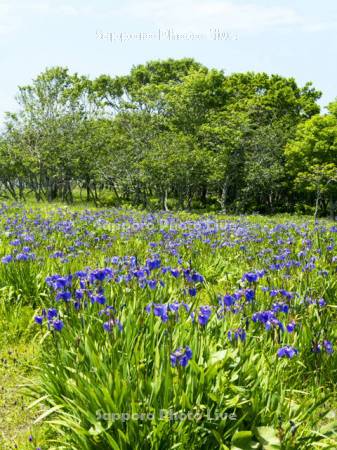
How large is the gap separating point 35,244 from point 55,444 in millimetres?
4301

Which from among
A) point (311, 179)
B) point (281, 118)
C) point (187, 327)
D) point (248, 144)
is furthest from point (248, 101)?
point (187, 327)

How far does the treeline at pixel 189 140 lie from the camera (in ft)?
95.2

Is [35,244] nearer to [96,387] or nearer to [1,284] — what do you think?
[1,284]

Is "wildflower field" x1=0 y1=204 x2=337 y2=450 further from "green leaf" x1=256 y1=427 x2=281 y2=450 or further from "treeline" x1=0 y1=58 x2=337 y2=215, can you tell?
"treeline" x1=0 y1=58 x2=337 y2=215

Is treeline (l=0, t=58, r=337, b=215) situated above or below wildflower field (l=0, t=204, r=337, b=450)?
above

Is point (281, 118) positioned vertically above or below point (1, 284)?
above

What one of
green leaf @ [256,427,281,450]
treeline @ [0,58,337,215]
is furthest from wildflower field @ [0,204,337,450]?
treeline @ [0,58,337,215]

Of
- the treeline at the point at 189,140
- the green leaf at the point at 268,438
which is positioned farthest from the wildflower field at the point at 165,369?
the treeline at the point at 189,140

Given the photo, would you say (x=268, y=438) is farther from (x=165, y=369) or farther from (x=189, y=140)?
(x=189, y=140)

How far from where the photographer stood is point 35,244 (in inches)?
277

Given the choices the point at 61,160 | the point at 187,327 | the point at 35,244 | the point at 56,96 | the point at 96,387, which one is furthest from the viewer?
the point at 56,96

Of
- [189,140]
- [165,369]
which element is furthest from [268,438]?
[189,140]

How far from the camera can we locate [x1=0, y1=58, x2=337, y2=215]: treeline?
1143 inches

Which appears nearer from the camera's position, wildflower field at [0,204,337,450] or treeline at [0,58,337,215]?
wildflower field at [0,204,337,450]
